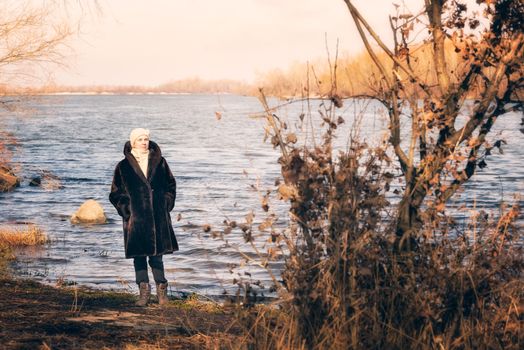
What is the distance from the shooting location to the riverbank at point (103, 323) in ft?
20.0

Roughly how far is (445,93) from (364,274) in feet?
5.13

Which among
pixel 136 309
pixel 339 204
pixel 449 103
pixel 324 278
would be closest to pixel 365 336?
pixel 324 278

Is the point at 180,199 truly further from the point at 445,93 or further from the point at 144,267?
the point at 445,93

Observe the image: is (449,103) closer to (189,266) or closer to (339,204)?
(339,204)

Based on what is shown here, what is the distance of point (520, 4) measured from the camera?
553cm

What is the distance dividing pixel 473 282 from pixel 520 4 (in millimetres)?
2000

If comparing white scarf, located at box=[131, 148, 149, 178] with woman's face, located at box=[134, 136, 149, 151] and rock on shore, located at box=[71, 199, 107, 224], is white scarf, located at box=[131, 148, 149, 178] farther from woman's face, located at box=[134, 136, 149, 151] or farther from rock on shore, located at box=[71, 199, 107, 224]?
rock on shore, located at box=[71, 199, 107, 224]

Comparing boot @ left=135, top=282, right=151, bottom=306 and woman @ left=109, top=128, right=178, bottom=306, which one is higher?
woman @ left=109, top=128, right=178, bottom=306

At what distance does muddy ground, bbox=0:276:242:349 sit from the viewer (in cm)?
A: 607

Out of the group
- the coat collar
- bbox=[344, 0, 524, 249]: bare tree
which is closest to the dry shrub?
bbox=[344, 0, 524, 249]: bare tree

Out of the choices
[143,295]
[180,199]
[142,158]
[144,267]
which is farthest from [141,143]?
[180,199]

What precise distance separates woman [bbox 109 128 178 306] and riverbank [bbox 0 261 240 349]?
0.69 meters

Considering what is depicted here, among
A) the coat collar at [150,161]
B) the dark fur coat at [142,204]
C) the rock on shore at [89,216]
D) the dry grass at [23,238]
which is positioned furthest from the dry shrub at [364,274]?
the rock on shore at [89,216]

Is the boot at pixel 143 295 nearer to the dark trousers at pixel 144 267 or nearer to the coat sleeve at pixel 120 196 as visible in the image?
the dark trousers at pixel 144 267
